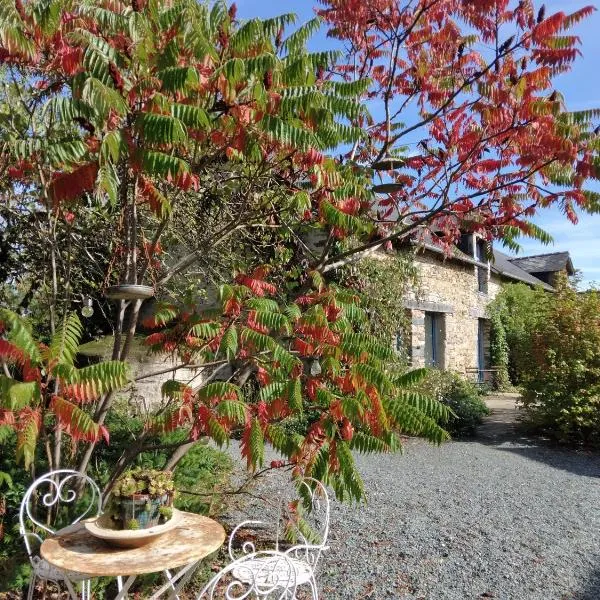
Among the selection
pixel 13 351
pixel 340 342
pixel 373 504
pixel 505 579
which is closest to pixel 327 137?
pixel 340 342

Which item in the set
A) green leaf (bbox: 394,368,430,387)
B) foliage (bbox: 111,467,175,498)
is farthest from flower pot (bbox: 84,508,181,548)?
green leaf (bbox: 394,368,430,387)

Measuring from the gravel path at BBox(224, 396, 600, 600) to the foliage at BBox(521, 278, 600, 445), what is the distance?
108cm

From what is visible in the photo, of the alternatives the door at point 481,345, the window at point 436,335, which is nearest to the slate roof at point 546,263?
the door at point 481,345

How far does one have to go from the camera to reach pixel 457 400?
10.1 metres

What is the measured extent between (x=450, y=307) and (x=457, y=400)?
4.90 m

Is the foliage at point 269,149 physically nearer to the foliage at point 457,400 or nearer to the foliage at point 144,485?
the foliage at point 144,485

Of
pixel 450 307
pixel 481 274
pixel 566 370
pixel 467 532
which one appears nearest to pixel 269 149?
pixel 467 532

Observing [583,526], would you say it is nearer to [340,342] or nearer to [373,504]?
[373,504]

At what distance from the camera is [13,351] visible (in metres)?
2.58

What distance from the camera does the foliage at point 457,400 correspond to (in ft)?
32.1

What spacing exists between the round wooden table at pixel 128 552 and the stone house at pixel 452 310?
8771 mm

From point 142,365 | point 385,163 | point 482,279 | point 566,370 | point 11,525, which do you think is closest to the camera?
point 11,525

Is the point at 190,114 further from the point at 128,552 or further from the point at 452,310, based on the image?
the point at 452,310

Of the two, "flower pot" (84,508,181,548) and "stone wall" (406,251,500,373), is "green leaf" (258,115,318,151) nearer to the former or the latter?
"flower pot" (84,508,181,548)
